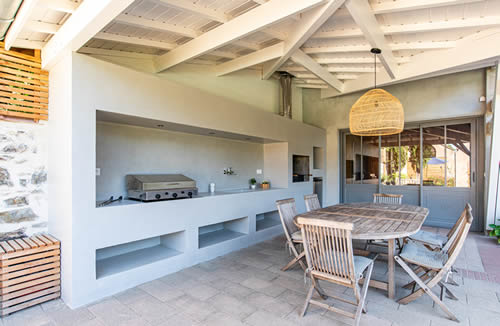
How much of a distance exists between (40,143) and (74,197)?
1035 millimetres

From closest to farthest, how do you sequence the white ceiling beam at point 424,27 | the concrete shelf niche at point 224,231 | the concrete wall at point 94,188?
the concrete wall at point 94,188 < the white ceiling beam at point 424,27 < the concrete shelf niche at point 224,231

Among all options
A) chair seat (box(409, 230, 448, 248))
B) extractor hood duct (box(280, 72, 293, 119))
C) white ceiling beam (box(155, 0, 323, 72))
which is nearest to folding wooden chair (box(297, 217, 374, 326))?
chair seat (box(409, 230, 448, 248))

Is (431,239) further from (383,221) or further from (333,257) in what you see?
(333,257)

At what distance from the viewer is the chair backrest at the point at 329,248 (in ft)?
7.38

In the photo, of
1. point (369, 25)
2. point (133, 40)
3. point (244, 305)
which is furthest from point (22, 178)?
point (369, 25)

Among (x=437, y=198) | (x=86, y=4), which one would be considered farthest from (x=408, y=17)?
(x=437, y=198)

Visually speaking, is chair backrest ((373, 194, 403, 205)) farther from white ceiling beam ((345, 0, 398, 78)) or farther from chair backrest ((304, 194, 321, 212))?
white ceiling beam ((345, 0, 398, 78))

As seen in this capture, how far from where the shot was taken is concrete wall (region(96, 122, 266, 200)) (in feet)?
12.1

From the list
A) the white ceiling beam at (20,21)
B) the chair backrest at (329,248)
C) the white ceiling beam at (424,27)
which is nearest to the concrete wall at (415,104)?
the white ceiling beam at (424,27)

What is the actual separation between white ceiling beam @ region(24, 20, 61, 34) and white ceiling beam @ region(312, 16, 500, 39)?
11.1 ft

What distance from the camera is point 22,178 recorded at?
3.05 metres

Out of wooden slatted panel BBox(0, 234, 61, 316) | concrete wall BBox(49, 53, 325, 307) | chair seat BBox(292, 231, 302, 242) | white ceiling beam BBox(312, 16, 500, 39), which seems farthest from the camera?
white ceiling beam BBox(312, 16, 500, 39)

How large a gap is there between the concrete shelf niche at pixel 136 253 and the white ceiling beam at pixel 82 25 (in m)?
2.45

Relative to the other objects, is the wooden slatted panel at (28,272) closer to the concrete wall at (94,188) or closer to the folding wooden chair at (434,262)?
the concrete wall at (94,188)
